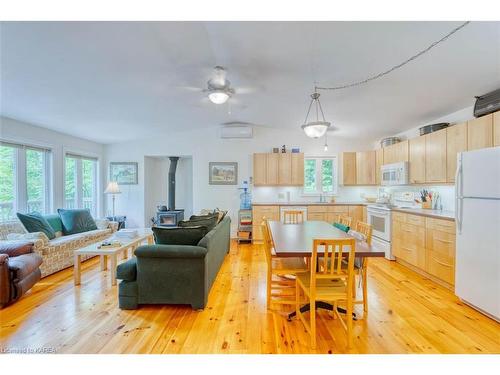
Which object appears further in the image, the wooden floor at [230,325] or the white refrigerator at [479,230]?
the white refrigerator at [479,230]

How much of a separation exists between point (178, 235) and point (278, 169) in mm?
3597

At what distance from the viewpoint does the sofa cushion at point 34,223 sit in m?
3.63

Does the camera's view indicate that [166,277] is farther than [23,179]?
No

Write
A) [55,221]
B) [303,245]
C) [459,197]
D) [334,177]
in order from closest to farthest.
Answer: [303,245] → [459,197] → [55,221] → [334,177]

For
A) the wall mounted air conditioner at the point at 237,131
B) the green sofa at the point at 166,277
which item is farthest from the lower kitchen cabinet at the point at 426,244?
the wall mounted air conditioner at the point at 237,131

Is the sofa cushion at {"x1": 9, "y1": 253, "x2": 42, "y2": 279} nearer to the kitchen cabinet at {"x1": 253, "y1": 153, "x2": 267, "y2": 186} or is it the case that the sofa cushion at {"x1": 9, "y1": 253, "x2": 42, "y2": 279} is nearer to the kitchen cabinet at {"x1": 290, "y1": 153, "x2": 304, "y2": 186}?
the kitchen cabinet at {"x1": 253, "y1": 153, "x2": 267, "y2": 186}

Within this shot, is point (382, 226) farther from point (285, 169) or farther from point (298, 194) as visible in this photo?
point (285, 169)

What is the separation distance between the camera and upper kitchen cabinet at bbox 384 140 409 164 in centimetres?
438

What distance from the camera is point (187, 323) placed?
2297 mm

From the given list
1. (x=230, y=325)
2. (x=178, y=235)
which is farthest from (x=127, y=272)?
(x=230, y=325)

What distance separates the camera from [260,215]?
5.65 metres

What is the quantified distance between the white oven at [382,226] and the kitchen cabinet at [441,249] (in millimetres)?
886

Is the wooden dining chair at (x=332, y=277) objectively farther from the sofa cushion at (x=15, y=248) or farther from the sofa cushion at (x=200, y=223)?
the sofa cushion at (x=15, y=248)
